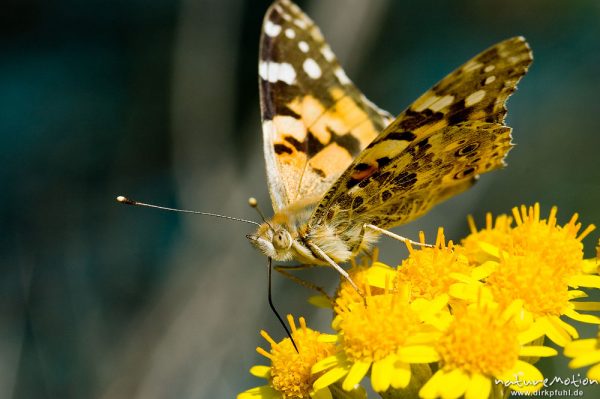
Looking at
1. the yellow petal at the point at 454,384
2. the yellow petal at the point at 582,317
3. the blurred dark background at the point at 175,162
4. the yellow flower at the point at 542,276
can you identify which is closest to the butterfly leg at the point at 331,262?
the yellow flower at the point at 542,276

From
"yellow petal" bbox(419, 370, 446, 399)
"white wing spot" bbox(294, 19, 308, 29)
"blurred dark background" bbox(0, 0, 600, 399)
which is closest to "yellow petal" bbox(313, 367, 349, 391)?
"yellow petal" bbox(419, 370, 446, 399)

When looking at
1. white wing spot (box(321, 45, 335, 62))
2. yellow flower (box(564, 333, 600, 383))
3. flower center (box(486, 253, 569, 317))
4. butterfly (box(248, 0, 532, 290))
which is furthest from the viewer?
white wing spot (box(321, 45, 335, 62))

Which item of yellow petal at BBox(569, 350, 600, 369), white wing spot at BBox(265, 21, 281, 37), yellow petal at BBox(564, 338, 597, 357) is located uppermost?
white wing spot at BBox(265, 21, 281, 37)

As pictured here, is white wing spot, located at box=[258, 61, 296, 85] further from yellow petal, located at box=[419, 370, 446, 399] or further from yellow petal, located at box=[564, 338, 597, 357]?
yellow petal, located at box=[564, 338, 597, 357]

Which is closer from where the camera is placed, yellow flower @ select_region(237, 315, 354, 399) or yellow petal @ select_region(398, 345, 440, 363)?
yellow petal @ select_region(398, 345, 440, 363)

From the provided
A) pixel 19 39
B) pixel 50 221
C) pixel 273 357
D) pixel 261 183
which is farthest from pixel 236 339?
pixel 19 39

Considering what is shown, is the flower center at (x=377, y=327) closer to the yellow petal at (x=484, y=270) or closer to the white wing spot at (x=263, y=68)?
the yellow petal at (x=484, y=270)

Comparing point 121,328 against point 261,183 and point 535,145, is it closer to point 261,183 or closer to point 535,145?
point 261,183
